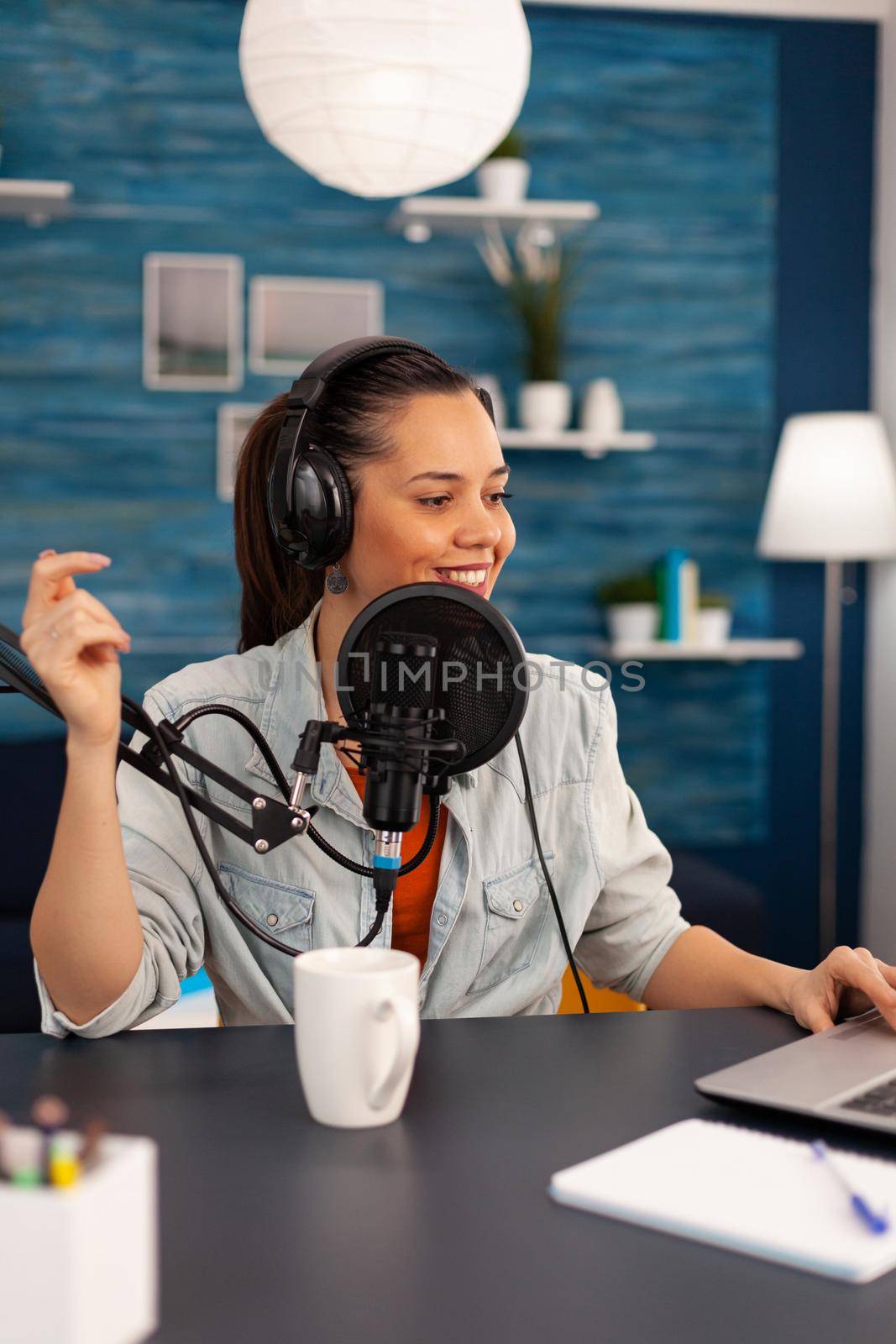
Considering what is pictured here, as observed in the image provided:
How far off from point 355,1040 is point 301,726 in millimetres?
602

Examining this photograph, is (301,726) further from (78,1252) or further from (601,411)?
(601,411)

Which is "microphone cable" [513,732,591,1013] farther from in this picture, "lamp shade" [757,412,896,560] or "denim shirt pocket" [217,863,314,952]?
"lamp shade" [757,412,896,560]

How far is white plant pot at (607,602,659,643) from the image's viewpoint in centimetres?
362

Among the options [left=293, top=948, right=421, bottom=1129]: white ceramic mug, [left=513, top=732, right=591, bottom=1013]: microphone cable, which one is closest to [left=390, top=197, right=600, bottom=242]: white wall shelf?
[left=513, top=732, right=591, bottom=1013]: microphone cable

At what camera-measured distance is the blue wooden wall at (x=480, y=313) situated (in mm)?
3520

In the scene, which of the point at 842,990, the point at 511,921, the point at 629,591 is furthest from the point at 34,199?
the point at 842,990

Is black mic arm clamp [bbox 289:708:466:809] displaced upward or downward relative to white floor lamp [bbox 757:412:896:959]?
downward

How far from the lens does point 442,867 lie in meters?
1.33

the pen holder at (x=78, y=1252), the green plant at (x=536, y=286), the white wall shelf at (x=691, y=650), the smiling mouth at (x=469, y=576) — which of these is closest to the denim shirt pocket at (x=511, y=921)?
the smiling mouth at (x=469, y=576)

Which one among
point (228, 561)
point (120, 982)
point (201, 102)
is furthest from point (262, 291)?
point (120, 982)

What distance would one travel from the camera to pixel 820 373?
3898 mm

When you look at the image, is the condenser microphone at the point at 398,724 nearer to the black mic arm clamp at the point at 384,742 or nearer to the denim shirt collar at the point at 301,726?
the black mic arm clamp at the point at 384,742

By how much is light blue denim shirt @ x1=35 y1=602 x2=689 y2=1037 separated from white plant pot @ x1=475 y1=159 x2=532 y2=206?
7.61ft

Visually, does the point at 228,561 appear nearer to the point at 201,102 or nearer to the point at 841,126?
the point at 201,102
